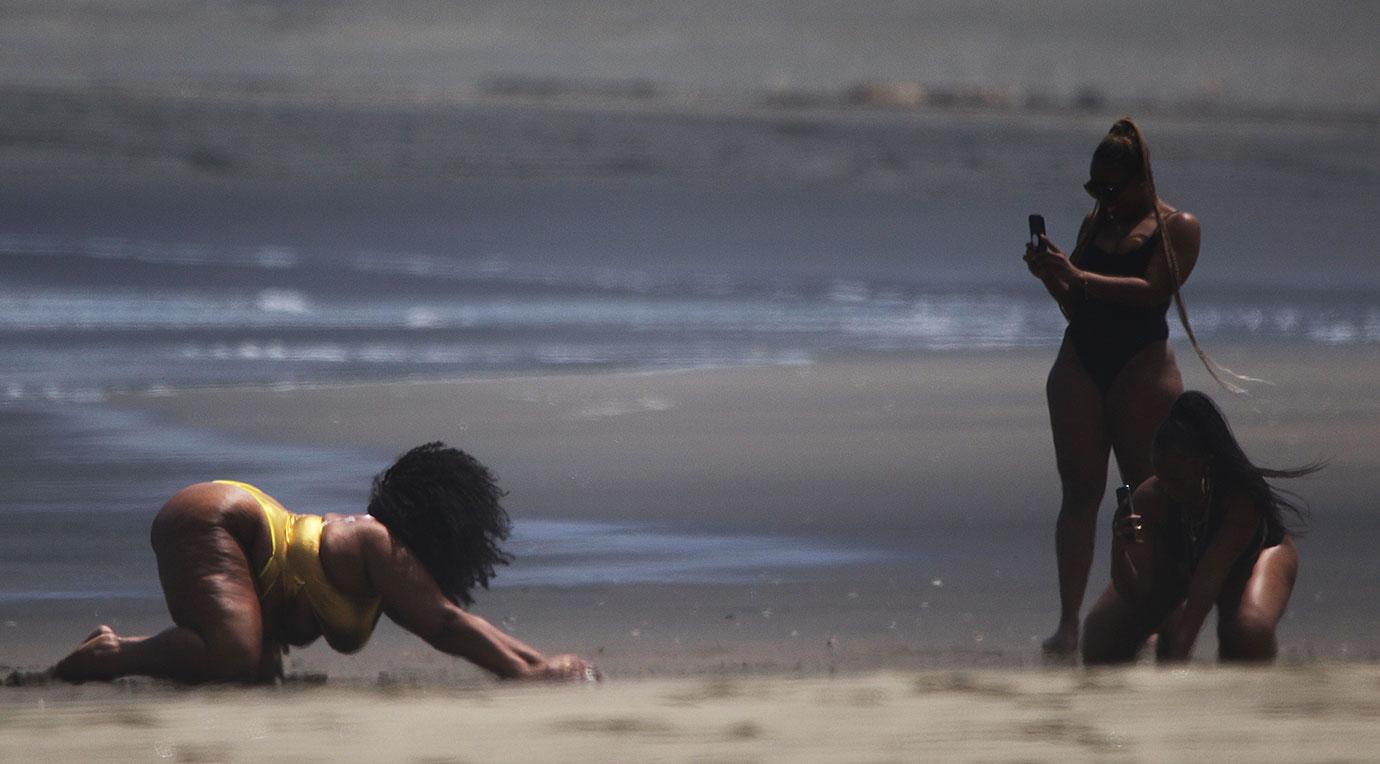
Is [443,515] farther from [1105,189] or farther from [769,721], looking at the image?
[1105,189]

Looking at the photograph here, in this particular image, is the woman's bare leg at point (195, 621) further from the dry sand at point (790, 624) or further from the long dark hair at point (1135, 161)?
the long dark hair at point (1135, 161)

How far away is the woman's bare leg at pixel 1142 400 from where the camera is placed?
19.0 ft

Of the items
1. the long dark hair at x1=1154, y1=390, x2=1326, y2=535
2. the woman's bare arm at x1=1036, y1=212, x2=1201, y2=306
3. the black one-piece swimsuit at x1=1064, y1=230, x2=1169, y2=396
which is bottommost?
the long dark hair at x1=1154, y1=390, x2=1326, y2=535

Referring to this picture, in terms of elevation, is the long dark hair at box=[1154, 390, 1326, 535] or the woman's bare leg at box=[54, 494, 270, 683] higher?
the long dark hair at box=[1154, 390, 1326, 535]

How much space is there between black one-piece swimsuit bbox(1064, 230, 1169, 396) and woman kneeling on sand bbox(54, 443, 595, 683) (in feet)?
5.61

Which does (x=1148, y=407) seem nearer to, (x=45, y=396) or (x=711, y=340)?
(x=45, y=396)

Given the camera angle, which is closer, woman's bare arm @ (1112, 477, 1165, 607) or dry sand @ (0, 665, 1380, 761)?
dry sand @ (0, 665, 1380, 761)

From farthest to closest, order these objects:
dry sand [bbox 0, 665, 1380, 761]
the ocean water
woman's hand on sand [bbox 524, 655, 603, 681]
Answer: the ocean water, woman's hand on sand [bbox 524, 655, 603, 681], dry sand [bbox 0, 665, 1380, 761]

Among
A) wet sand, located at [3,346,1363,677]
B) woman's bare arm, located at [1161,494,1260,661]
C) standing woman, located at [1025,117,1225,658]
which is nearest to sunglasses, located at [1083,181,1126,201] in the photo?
standing woman, located at [1025,117,1225,658]

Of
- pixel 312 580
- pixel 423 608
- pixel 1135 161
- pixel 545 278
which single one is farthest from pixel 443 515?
pixel 545 278

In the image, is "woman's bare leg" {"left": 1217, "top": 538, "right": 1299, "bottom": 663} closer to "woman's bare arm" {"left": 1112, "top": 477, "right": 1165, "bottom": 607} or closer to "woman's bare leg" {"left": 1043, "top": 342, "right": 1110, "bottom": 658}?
"woman's bare arm" {"left": 1112, "top": 477, "right": 1165, "bottom": 607}

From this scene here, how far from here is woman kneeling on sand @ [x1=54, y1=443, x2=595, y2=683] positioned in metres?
5.25

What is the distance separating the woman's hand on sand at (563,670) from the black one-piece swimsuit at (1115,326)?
1.70 m

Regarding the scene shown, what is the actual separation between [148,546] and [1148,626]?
3.57 metres
